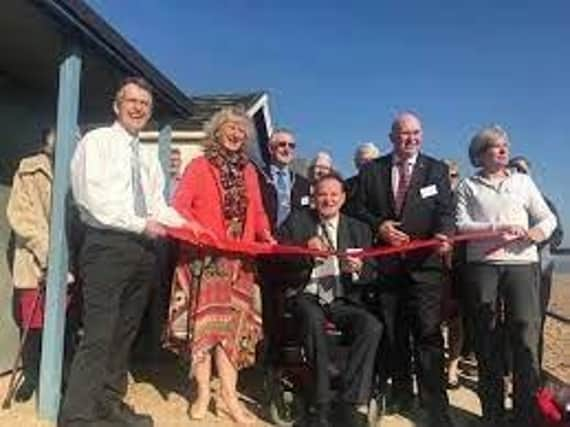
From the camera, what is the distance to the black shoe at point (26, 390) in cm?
750

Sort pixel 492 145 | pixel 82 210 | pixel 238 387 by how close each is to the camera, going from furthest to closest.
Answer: pixel 238 387 < pixel 492 145 < pixel 82 210

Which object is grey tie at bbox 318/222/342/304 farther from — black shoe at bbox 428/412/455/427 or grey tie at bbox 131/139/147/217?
grey tie at bbox 131/139/147/217

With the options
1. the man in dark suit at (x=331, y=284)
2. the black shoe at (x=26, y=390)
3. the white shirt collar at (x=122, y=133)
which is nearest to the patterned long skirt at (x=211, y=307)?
the man in dark suit at (x=331, y=284)

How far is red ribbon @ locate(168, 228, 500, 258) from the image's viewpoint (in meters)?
7.09

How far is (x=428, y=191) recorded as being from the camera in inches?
296

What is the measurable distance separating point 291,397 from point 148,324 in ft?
4.85

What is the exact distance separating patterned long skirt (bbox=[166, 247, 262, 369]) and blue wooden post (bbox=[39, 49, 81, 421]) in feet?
2.50

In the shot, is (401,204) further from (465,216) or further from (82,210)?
(82,210)

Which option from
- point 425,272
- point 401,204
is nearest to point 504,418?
point 425,272

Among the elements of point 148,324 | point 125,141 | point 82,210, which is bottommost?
point 148,324

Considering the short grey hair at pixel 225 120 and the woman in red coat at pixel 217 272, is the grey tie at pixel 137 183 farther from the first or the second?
the short grey hair at pixel 225 120

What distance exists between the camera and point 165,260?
7.68 metres

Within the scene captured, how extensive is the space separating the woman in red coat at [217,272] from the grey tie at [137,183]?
498 mm

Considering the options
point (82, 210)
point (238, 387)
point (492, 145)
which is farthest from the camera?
point (238, 387)
